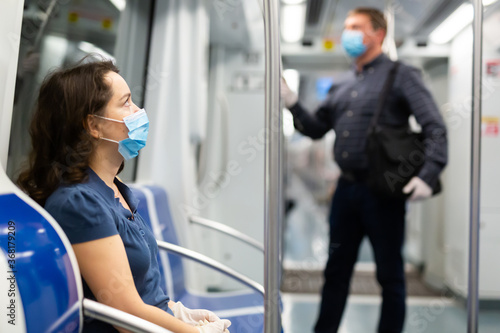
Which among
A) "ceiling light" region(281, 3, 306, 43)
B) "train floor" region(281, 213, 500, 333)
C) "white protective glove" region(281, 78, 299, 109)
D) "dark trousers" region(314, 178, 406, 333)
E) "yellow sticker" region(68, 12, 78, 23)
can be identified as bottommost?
"train floor" region(281, 213, 500, 333)

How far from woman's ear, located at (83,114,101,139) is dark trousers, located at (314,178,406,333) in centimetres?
147

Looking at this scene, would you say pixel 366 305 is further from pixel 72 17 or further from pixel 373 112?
pixel 72 17

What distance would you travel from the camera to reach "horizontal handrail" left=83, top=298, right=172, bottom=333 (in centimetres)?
94

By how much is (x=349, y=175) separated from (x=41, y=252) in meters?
1.55

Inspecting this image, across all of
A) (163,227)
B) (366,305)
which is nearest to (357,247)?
(163,227)

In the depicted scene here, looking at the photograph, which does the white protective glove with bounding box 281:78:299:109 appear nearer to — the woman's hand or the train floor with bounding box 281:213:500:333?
the woman's hand

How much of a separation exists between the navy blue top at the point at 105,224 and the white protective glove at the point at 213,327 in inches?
3.7

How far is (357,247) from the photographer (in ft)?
7.34

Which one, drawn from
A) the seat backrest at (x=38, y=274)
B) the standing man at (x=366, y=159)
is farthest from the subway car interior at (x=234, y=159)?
the standing man at (x=366, y=159)

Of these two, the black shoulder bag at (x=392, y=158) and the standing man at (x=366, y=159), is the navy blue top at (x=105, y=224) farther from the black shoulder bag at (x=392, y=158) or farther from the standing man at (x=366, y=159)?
the black shoulder bag at (x=392, y=158)

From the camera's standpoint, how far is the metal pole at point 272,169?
1045mm

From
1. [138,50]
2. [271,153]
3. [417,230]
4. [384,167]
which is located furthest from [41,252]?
[417,230]

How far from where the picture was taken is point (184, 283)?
1561mm

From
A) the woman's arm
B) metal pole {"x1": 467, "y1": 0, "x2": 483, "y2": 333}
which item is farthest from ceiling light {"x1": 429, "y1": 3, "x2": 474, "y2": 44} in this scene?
the woman's arm
